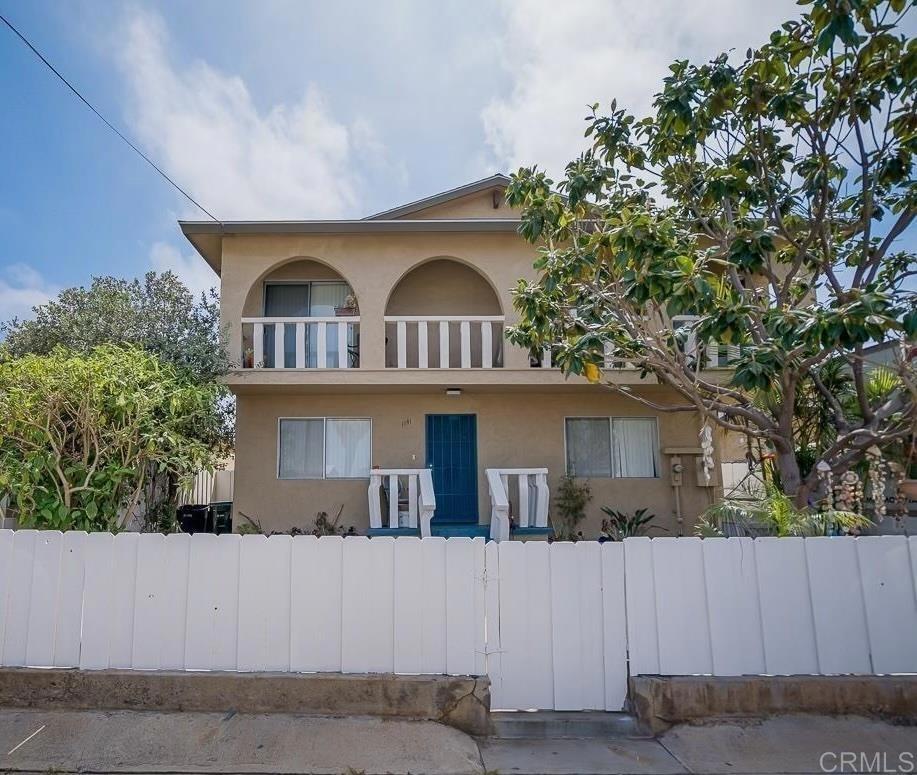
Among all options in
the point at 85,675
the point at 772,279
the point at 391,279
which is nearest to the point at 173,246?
the point at 391,279

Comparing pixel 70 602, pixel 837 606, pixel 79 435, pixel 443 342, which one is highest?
pixel 443 342

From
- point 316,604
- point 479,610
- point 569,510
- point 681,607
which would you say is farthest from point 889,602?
point 569,510

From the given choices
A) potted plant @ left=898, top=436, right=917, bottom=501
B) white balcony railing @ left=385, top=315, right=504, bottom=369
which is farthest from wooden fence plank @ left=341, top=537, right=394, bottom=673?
potted plant @ left=898, top=436, right=917, bottom=501

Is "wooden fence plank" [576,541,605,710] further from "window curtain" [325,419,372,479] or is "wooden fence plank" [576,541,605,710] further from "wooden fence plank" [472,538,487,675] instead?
"window curtain" [325,419,372,479]

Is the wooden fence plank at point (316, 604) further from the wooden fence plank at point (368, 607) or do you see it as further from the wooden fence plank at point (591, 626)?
the wooden fence plank at point (591, 626)

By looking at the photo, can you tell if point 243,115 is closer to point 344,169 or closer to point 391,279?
point 344,169

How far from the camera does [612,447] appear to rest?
1139cm

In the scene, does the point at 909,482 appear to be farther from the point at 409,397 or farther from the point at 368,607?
the point at 409,397

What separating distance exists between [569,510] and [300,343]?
5.72 metres

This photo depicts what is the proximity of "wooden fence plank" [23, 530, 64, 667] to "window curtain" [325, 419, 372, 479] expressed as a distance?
20.7ft

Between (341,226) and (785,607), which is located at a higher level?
(341,226)

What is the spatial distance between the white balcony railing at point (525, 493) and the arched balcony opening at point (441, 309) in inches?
79.3

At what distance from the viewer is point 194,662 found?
15.3ft

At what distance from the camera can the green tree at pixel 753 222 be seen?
19.5 feet
